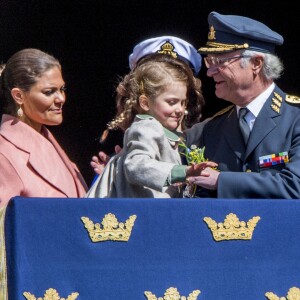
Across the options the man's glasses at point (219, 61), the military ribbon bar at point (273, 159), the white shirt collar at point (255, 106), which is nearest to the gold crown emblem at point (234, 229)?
the military ribbon bar at point (273, 159)

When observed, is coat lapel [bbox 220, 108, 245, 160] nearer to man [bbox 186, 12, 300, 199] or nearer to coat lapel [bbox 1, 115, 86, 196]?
man [bbox 186, 12, 300, 199]

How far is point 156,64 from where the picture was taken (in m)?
5.00

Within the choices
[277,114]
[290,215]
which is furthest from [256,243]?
[277,114]

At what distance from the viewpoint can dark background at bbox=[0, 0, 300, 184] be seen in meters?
6.05

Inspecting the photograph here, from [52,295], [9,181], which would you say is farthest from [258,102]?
[52,295]

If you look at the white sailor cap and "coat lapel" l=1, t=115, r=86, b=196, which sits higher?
the white sailor cap

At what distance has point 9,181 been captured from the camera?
482 cm

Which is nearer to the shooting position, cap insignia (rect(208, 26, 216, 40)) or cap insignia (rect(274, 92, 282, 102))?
cap insignia (rect(274, 92, 282, 102))

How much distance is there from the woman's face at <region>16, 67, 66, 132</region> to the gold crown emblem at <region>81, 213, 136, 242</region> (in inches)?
28.2

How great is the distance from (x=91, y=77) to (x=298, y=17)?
941 millimetres

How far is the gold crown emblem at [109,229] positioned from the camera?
14.6 ft

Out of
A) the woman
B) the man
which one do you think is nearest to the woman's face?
the woman

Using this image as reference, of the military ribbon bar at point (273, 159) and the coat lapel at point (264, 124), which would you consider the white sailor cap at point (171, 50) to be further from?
the military ribbon bar at point (273, 159)

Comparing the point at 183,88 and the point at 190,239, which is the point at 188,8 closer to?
the point at 183,88
